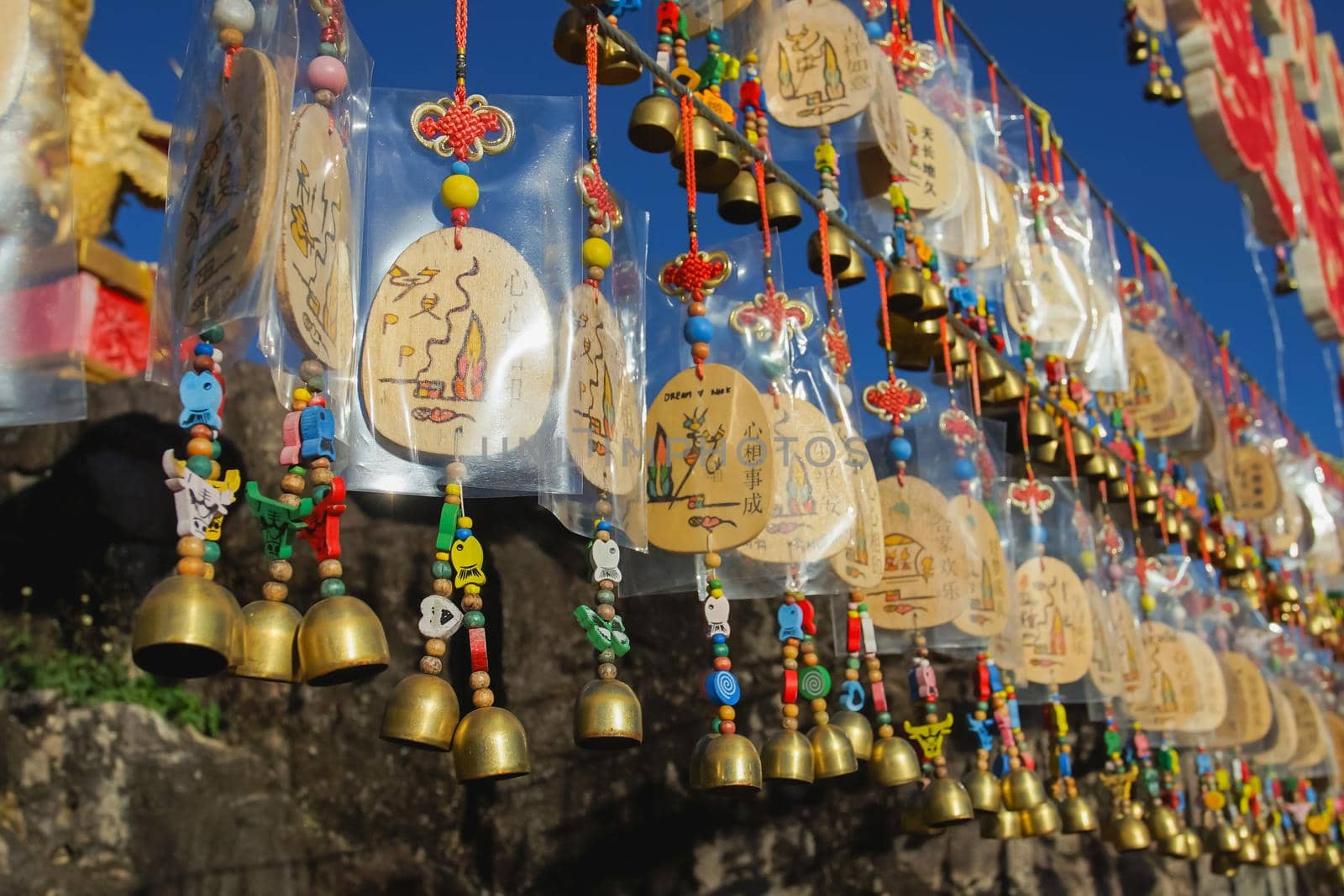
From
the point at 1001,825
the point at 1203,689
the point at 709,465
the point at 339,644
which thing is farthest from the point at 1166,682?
the point at 339,644

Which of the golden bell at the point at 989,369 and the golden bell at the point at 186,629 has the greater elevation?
the golden bell at the point at 989,369

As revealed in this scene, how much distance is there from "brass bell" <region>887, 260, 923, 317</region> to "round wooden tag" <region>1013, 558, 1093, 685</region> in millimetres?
750

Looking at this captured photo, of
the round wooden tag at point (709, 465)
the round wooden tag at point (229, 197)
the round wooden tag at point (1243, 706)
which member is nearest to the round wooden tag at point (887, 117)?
the round wooden tag at point (709, 465)

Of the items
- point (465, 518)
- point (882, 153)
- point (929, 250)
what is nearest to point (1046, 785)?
point (929, 250)

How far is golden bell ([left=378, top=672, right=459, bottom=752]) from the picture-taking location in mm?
1471

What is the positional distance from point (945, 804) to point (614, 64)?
62.6 inches

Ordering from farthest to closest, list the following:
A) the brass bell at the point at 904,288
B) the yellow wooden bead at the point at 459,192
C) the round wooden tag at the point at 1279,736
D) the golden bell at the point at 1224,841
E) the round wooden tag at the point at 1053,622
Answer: the round wooden tag at the point at 1279,736
the golden bell at the point at 1224,841
the round wooden tag at the point at 1053,622
the brass bell at the point at 904,288
the yellow wooden bead at the point at 459,192

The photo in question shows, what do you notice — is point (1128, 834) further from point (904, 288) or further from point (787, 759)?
point (787, 759)

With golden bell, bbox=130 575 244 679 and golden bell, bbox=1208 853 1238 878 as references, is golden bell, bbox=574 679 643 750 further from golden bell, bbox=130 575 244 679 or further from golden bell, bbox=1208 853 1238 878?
golden bell, bbox=1208 853 1238 878

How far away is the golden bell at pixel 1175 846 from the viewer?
364 centimetres

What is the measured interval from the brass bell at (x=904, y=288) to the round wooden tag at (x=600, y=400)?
1.22 metres

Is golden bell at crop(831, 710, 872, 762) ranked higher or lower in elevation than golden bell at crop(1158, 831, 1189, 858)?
higher

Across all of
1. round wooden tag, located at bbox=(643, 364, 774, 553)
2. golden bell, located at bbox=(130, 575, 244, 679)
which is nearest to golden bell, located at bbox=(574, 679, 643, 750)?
round wooden tag, located at bbox=(643, 364, 774, 553)

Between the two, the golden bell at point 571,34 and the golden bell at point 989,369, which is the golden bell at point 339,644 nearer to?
the golden bell at point 571,34
